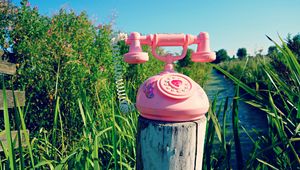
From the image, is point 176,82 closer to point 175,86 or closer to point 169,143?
point 175,86

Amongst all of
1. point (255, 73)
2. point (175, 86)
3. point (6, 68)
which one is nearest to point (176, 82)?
point (175, 86)

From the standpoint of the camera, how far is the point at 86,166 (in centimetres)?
151

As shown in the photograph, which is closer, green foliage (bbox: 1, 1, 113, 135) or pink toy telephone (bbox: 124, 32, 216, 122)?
pink toy telephone (bbox: 124, 32, 216, 122)

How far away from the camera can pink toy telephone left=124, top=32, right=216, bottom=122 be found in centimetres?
107

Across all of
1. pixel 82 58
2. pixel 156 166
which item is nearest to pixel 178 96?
pixel 156 166

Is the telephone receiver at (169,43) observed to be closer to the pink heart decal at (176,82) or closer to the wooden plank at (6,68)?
the pink heart decal at (176,82)

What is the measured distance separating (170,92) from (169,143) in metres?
0.19

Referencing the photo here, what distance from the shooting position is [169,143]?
3.54 ft

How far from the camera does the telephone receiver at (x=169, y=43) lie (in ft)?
4.11

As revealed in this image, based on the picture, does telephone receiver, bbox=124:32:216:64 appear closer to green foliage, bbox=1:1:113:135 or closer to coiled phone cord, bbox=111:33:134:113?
coiled phone cord, bbox=111:33:134:113

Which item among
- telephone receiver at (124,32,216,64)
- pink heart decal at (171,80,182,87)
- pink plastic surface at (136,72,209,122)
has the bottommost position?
pink plastic surface at (136,72,209,122)

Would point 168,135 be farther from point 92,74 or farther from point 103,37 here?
point 103,37

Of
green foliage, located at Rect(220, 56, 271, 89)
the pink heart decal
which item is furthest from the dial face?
green foliage, located at Rect(220, 56, 271, 89)

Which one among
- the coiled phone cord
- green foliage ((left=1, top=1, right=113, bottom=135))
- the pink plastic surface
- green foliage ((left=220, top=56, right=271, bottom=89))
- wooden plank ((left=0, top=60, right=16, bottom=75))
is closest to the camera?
the pink plastic surface
